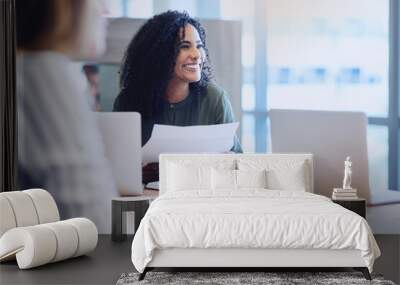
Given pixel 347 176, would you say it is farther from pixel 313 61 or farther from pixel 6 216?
pixel 6 216

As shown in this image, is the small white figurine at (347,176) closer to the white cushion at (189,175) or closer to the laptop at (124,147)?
the white cushion at (189,175)

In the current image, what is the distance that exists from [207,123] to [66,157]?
1520 millimetres

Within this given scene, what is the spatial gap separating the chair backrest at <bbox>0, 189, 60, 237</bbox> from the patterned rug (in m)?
1.12

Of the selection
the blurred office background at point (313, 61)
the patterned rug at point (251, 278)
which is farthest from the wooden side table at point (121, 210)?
the patterned rug at point (251, 278)

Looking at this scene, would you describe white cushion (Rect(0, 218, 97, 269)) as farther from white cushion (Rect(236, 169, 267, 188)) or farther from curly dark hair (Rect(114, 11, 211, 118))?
curly dark hair (Rect(114, 11, 211, 118))

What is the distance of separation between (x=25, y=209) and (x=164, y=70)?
2.29 meters

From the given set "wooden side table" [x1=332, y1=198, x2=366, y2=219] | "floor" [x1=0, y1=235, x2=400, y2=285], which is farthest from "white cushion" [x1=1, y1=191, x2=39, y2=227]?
"wooden side table" [x1=332, y1=198, x2=366, y2=219]

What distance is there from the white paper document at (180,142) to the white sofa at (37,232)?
146cm

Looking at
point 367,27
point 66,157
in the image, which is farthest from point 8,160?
point 367,27

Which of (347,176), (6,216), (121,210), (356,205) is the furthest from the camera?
(347,176)

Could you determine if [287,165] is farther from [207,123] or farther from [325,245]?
[325,245]

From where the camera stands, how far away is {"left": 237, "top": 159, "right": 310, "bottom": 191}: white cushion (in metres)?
7.15

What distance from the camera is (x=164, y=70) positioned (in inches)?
305

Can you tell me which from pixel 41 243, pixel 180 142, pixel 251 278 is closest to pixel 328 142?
pixel 180 142
